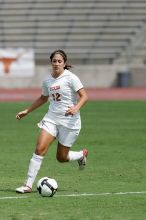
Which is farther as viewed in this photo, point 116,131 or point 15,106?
point 15,106

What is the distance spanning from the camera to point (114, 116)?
2428 centimetres

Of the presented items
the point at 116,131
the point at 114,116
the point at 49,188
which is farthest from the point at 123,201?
the point at 114,116

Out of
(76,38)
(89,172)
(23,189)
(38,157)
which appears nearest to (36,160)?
(38,157)

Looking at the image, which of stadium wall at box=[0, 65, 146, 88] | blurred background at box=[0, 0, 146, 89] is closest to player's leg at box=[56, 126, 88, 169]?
stadium wall at box=[0, 65, 146, 88]

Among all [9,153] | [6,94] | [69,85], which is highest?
[69,85]

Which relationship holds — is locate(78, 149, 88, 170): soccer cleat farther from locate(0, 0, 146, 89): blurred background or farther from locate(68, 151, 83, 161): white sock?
locate(0, 0, 146, 89): blurred background

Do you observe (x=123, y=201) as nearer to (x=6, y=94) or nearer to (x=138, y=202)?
(x=138, y=202)

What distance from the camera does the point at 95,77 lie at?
39906mm

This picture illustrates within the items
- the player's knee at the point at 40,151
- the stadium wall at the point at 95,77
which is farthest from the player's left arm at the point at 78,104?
the stadium wall at the point at 95,77

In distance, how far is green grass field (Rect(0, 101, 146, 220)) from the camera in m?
9.25

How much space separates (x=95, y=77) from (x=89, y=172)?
26977mm

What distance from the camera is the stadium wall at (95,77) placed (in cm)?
3934

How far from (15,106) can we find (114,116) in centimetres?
525

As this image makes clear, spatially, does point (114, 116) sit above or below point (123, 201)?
below
